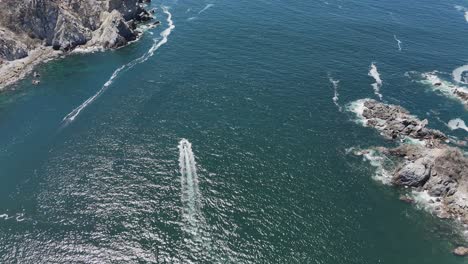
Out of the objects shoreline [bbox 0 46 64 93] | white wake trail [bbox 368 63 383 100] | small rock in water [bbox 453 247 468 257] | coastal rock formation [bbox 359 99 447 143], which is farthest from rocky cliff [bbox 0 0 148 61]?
small rock in water [bbox 453 247 468 257]

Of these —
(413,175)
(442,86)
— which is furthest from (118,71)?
(442,86)

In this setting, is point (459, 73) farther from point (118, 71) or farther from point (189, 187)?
point (118, 71)

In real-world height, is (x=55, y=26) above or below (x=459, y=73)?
above

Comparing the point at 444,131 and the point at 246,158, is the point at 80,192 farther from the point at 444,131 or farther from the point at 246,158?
the point at 444,131

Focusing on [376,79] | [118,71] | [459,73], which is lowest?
[459,73]

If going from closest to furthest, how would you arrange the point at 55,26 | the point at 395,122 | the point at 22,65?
the point at 395,122, the point at 22,65, the point at 55,26

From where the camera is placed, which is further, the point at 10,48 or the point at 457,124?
the point at 10,48

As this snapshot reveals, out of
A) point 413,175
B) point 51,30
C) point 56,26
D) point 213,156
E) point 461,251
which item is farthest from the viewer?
point 51,30
